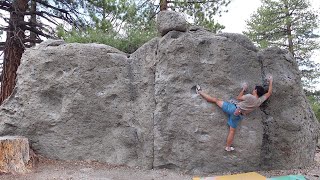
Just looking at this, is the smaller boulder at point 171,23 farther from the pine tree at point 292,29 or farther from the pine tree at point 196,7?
the pine tree at point 292,29

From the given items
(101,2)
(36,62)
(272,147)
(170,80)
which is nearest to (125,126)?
(170,80)

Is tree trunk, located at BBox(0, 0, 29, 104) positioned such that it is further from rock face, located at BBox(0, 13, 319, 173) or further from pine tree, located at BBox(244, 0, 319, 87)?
pine tree, located at BBox(244, 0, 319, 87)

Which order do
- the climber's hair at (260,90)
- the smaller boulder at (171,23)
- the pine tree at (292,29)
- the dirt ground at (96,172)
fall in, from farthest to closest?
the pine tree at (292,29), the smaller boulder at (171,23), the climber's hair at (260,90), the dirt ground at (96,172)

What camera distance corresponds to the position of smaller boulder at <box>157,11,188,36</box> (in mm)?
5723

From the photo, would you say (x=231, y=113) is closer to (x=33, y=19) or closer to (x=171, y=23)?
(x=171, y=23)

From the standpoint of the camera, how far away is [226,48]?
546 centimetres

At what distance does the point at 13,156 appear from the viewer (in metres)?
4.76

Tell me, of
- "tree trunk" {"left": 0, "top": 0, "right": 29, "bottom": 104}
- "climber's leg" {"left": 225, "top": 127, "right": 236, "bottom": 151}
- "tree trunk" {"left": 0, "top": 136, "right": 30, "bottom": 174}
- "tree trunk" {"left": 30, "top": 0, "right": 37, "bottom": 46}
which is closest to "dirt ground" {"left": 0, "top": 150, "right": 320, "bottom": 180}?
"tree trunk" {"left": 0, "top": 136, "right": 30, "bottom": 174}

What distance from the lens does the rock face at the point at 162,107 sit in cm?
532

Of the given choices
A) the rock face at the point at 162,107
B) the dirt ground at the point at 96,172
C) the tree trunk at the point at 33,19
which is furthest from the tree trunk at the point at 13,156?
the tree trunk at the point at 33,19

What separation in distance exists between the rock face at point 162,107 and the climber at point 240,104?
0.34 ft

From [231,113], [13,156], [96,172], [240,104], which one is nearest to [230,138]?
[231,113]

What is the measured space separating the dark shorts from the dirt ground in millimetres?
883

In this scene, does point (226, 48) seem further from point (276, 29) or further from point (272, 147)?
point (276, 29)
